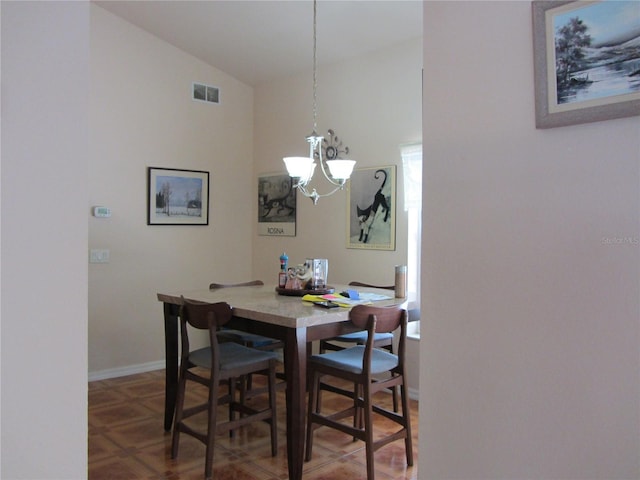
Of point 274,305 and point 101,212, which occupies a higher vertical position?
point 101,212

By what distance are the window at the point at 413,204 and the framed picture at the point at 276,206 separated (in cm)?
135

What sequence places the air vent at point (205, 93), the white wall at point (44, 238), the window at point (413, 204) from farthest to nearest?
the air vent at point (205, 93)
the window at point (413, 204)
the white wall at point (44, 238)

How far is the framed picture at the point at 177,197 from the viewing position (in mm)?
4793

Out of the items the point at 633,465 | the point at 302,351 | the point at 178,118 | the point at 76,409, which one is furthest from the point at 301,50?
the point at 633,465

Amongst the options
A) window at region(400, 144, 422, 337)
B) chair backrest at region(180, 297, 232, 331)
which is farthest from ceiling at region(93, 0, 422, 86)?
chair backrest at region(180, 297, 232, 331)

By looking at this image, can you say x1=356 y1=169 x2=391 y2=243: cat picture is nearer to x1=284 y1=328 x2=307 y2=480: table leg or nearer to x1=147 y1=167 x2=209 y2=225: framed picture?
x1=147 y1=167 x2=209 y2=225: framed picture

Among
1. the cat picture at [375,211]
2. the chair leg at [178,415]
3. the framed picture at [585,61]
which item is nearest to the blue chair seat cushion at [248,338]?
the chair leg at [178,415]

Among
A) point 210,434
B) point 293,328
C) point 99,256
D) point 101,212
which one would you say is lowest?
point 210,434

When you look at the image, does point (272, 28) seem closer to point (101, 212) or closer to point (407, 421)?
point (101, 212)

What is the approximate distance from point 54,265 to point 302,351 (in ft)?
5.18

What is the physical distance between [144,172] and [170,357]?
2.05 m

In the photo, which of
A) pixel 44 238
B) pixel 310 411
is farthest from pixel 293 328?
pixel 44 238

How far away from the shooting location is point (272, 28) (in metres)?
4.24

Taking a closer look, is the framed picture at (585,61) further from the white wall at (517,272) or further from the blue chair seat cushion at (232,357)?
the blue chair seat cushion at (232,357)
